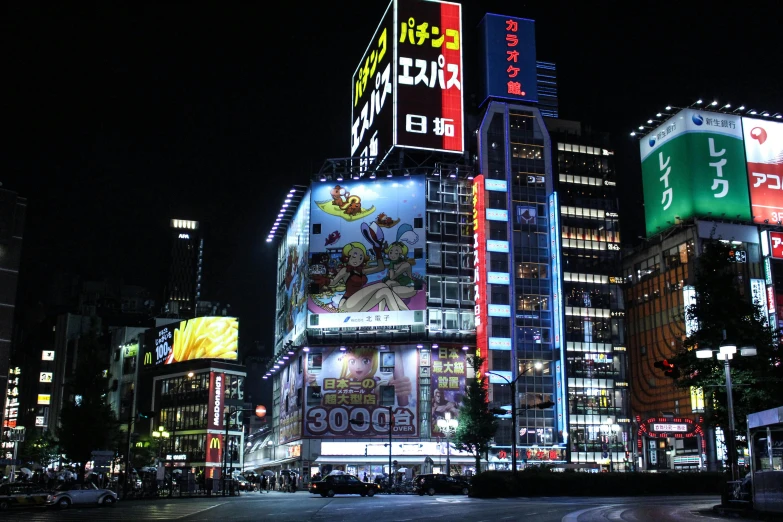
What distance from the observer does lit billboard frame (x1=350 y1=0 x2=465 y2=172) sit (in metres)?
96.6

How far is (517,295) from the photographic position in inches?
3733

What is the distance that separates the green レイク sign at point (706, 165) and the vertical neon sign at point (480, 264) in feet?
89.8

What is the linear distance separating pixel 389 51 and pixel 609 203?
40.1 meters

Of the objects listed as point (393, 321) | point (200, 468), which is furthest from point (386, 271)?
point (200, 468)

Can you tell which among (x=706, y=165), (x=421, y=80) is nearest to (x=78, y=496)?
(x=421, y=80)

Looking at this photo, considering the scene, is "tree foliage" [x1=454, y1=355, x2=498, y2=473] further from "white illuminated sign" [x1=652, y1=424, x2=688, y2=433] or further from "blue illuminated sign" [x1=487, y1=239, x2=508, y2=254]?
"blue illuminated sign" [x1=487, y1=239, x2=508, y2=254]

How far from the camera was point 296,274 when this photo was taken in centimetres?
10112

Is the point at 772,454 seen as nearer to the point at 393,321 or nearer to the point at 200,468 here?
the point at 393,321

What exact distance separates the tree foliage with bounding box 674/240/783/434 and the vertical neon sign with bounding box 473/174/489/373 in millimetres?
50632

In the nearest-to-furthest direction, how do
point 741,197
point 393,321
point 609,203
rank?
point 393,321 → point 741,197 → point 609,203

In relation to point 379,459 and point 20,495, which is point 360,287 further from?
point 20,495

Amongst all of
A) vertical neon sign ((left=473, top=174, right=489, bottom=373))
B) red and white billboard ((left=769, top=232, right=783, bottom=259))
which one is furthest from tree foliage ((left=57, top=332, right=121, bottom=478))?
red and white billboard ((left=769, top=232, right=783, bottom=259))

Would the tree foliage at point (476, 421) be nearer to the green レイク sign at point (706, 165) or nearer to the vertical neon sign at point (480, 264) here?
the vertical neon sign at point (480, 264)

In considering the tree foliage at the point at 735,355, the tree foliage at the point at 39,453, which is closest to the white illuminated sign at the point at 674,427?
the tree foliage at the point at 735,355
